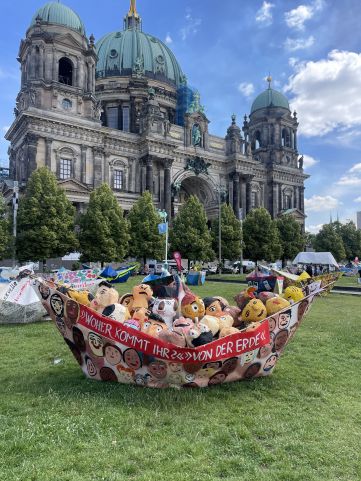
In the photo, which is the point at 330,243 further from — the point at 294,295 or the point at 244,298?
the point at 244,298

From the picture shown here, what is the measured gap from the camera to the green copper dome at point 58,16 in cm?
5147

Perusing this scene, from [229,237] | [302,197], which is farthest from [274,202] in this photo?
[229,237]

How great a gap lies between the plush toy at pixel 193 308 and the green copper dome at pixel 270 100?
3051 inches

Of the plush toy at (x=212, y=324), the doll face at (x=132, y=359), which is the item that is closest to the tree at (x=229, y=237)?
the plush toy at (x=212, y=324)

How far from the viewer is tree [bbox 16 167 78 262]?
37.3 metres

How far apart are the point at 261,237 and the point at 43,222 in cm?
3239

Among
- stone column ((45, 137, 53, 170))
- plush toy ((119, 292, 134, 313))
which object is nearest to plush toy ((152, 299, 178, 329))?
plush toy ((119, 292, 134, 313))

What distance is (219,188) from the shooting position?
65.2 m

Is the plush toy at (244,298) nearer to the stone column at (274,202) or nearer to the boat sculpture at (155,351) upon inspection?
the boat sculpture at (155,351)

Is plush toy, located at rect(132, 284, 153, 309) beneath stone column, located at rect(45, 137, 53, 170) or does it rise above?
beneath

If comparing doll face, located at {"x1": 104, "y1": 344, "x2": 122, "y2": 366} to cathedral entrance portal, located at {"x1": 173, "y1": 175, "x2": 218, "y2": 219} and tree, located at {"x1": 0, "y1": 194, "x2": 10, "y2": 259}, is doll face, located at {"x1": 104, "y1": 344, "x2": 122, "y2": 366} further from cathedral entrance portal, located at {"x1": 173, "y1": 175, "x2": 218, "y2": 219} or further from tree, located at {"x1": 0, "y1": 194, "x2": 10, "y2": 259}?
cathedral entrance portal, located at {"x1": 173, "y1": 175, "x2": 218, "y2": 219}

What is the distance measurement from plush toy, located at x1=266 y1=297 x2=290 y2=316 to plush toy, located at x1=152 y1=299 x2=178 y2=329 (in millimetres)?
2041

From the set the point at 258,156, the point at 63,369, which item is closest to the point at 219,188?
the point at 258,156

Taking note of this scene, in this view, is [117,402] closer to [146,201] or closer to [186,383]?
[186,383]
